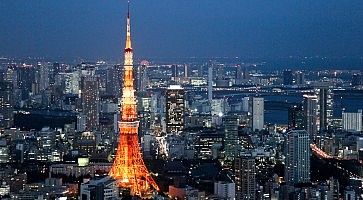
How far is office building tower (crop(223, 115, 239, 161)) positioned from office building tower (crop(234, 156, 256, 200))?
3.08 feet

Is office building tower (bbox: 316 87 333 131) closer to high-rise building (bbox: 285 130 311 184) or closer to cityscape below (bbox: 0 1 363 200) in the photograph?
cityscape below (bbox: 0 1 363 200)

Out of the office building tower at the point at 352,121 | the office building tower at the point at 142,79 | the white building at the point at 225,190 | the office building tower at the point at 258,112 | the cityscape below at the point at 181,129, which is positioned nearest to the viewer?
the white building at the point at 225,190

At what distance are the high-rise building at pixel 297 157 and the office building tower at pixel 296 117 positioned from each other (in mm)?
2221

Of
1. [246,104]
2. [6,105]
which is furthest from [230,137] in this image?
[6,105]

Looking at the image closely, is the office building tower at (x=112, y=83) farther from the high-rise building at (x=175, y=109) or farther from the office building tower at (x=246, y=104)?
the office building tower at (x=246, y=104)

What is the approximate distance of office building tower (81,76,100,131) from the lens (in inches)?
526

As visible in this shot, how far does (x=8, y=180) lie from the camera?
7.57 meters

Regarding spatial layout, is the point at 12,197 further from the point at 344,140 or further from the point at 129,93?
the point at 344,140

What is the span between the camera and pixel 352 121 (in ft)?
40.1

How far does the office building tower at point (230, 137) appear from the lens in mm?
9591

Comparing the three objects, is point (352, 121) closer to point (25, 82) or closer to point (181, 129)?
point (181, 129)

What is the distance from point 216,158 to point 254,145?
1.07 m

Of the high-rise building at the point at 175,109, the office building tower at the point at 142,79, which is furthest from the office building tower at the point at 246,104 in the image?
the office building tower at the point at 142,79


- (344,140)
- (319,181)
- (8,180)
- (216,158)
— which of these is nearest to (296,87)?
(344,140)
